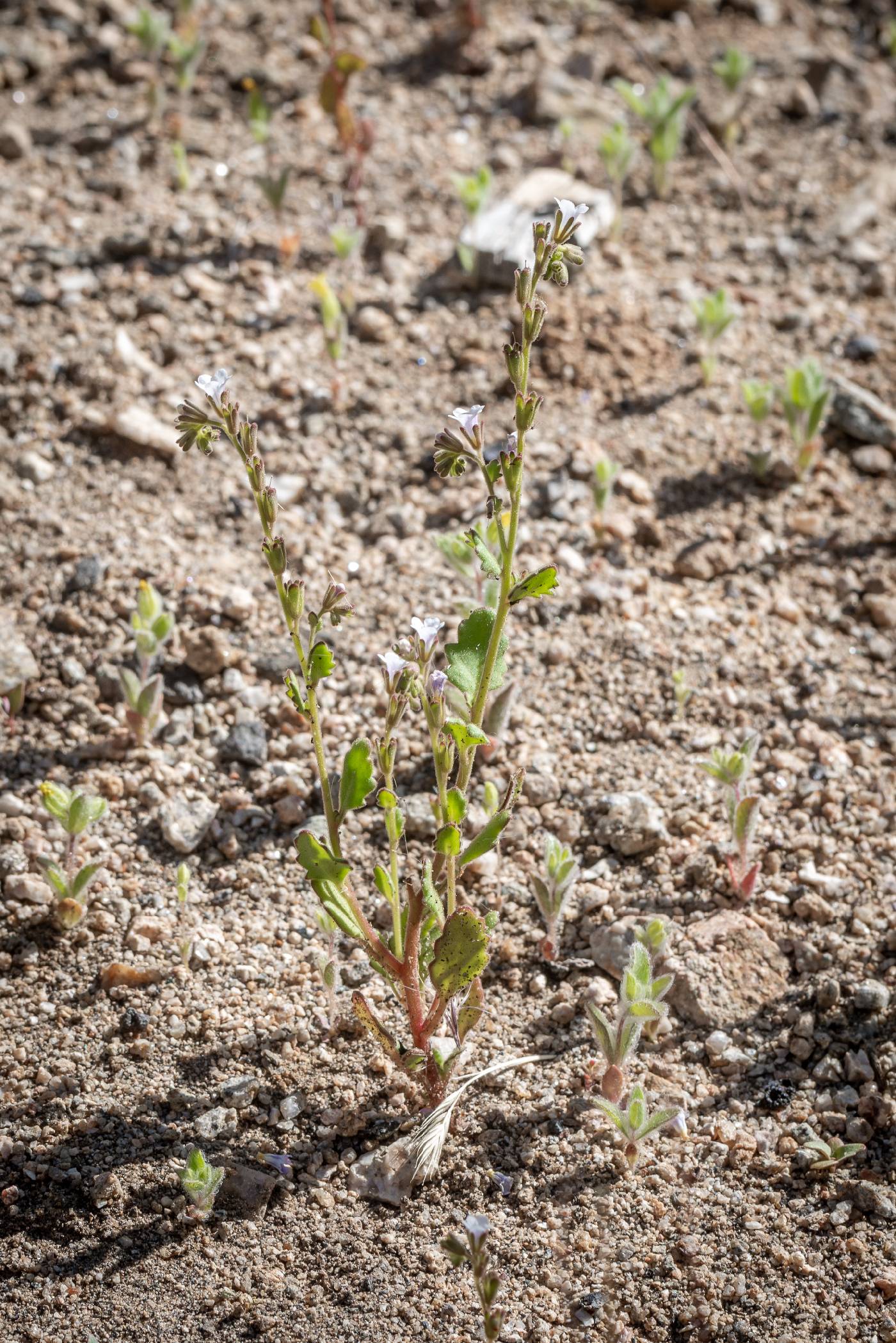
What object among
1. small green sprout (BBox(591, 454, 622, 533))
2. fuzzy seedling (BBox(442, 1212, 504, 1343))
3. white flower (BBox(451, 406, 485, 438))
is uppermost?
white flower (BBox(451, 406, 485, 438))

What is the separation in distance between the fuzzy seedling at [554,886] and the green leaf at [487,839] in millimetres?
510

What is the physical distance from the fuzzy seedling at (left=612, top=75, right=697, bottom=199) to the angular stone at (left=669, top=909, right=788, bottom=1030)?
337 cm

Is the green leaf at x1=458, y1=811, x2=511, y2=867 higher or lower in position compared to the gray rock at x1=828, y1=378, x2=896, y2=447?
lower

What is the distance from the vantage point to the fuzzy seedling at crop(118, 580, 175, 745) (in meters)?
3.42

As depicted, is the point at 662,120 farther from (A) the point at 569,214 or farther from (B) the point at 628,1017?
(B) the point at 628,1017

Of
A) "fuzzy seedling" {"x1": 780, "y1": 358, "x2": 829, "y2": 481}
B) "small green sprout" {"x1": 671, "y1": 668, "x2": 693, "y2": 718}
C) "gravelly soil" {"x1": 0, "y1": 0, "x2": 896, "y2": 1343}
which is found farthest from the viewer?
"fuzzy seedling" {"x1": 780, "y1": 358, "x2": 829, "y2": 481}

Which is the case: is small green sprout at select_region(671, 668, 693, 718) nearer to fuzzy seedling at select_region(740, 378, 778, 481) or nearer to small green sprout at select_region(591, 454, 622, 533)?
small green sprout at select_region(591, 454, 622, 533)

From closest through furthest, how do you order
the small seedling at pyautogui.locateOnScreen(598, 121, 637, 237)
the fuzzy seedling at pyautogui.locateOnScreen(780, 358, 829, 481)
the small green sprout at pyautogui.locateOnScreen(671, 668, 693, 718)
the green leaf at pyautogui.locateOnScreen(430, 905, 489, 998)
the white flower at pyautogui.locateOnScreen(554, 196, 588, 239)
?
A: the white flower at pyautogui.locateOnScreen(554, 196, 588, 239), the green leaf at pyautogui.locateOnScreen(430, 905, 489, 998), the small green sprout at pyautogui.locateOnScreen(671, 668, 693, 718), the fuzzy seedling at pyautogui.locateOnScreen(780, 358, 829, 481), the small seedling at pyautogui.locateOnScreen(598, 121, 637, 237)

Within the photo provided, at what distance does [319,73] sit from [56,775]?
3.78m

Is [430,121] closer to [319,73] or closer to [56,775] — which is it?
[319,73]

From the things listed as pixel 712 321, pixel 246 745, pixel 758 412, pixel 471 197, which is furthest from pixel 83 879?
pixel 471 197

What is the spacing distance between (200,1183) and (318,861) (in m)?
0.73

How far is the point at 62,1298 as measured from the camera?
257 cm

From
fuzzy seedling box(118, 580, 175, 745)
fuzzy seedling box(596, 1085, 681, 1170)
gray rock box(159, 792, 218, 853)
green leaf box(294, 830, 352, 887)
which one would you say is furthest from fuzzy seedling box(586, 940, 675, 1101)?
fuzzy seedling box(118, 580, 175, 745)
